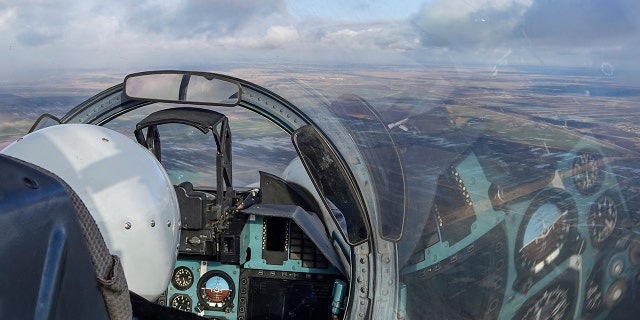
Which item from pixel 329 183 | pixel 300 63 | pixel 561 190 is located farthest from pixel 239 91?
pixel 561 190

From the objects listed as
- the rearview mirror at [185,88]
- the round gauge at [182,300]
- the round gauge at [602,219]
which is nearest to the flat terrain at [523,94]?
the round gauge at [602,219]

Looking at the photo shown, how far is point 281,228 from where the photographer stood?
3209 millimetres

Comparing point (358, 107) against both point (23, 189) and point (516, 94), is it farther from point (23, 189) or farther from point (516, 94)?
point (23, 189)

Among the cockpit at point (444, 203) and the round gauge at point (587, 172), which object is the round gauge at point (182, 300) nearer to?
the cockpit at point (444, 203)

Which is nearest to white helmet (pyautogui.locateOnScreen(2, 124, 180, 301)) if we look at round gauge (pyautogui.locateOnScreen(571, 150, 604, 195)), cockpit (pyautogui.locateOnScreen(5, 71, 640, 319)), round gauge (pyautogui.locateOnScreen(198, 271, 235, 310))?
cockpit (pyautogui.locateOnScreen(5, 71, 640, 319))

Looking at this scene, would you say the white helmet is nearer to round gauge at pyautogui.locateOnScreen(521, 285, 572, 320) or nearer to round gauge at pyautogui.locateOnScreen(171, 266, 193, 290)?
round gauge at pyautogui.locateOnScreen(171, 266, 193, 290)

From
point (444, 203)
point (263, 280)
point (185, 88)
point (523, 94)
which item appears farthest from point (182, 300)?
point (523, 94)

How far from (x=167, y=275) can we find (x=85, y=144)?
19.7 inches

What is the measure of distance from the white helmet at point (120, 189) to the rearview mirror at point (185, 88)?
1.94ft

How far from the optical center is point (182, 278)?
131 inches

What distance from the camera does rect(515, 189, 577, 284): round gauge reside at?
2.07m

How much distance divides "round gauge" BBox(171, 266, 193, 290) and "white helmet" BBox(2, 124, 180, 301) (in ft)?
3.04

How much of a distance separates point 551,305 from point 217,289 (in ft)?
5.42

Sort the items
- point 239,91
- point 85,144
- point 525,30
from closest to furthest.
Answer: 1. point 525,30
2. point 85,144
3. point 239,91
